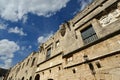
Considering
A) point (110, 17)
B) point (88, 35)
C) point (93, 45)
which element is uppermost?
point (110, 17)

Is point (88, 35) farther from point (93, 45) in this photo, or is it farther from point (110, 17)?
point (110, 17)

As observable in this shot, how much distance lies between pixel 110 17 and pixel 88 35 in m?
1.89

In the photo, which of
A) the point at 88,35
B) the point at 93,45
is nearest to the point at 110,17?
the point at 88,35

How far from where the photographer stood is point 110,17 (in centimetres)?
636

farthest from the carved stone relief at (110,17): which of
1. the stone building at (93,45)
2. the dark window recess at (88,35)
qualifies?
the dark window recess at (88,35)

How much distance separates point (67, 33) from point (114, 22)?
14.6 feet

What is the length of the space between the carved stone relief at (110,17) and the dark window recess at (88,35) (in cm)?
87

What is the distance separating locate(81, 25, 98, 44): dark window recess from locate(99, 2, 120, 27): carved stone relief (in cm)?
87

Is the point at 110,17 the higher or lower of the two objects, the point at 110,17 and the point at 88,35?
the higher

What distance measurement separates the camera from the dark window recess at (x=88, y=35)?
712 centimetres

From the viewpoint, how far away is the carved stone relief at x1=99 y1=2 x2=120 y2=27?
6056 millimetres

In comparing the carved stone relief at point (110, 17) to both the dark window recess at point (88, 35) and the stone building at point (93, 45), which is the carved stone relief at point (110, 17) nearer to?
the stone building at point (93, 45)

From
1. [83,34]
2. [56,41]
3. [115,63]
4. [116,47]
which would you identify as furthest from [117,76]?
[56,41]

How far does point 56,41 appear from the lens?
11273mm
